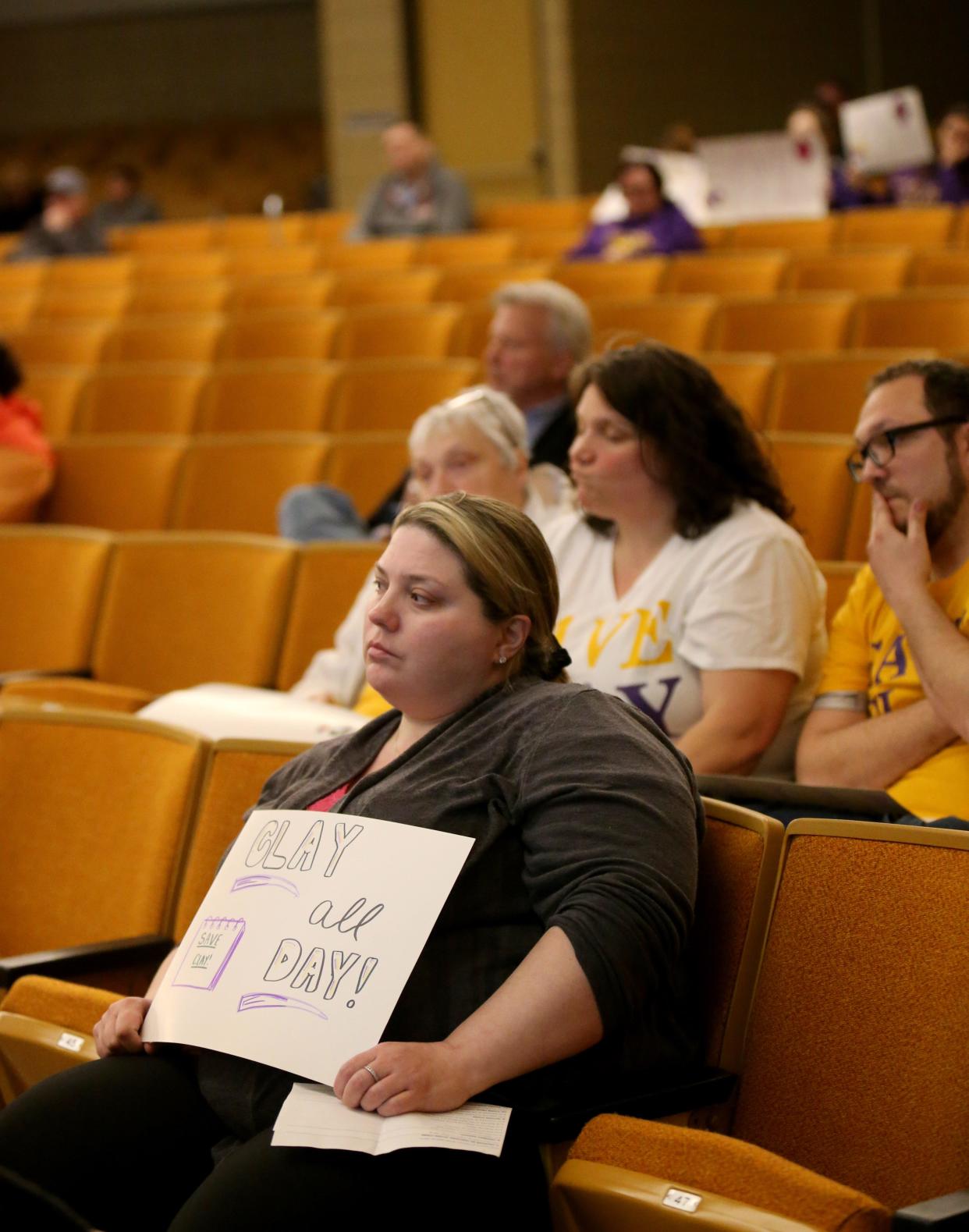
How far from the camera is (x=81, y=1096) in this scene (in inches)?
55.3

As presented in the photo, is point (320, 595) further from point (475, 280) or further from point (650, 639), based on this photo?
point (475, 280)

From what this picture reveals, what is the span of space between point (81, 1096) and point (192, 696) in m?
1.13

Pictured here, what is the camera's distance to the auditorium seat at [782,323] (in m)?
4.08

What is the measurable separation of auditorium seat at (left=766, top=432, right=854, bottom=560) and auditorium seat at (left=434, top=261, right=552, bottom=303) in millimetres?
2552

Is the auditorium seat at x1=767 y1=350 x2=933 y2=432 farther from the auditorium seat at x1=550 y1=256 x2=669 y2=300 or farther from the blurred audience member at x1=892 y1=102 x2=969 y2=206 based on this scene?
the blurred audience member at x1=892 y1=102 x2=969 y2=206

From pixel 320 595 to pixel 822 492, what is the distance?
3.03 feet

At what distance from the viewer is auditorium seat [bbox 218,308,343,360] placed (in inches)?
189

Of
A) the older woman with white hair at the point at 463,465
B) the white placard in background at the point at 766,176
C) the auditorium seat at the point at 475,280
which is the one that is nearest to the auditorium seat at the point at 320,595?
the older woman with white hair at the point at 463,465

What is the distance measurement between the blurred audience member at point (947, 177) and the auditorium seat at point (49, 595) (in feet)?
14.2

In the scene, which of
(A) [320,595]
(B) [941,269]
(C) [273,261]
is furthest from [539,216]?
(A) [320,595]

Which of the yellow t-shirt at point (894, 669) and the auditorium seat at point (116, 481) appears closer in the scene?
the yellow t-shirt at point (894, 669)

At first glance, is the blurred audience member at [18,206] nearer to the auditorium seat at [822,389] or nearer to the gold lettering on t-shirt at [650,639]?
the auditorium seat at [822,389]

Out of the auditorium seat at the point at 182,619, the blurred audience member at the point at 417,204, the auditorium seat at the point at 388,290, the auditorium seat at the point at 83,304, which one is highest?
the blurred audience member at the point at 417,204

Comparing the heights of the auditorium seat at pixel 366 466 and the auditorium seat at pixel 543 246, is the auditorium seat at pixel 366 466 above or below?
below
